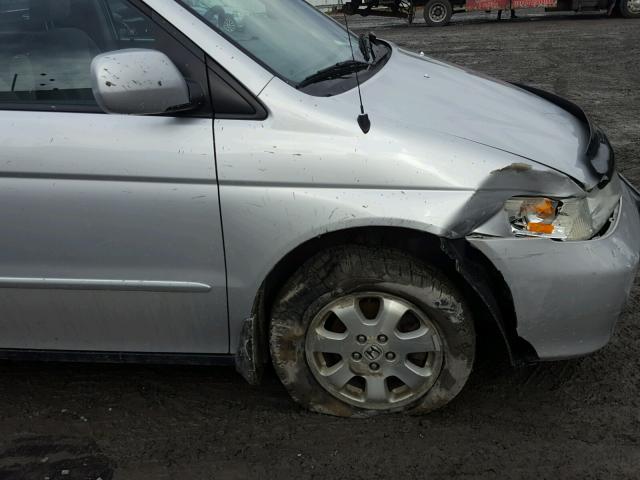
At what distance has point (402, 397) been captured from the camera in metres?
2.81

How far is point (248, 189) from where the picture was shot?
2490 mm

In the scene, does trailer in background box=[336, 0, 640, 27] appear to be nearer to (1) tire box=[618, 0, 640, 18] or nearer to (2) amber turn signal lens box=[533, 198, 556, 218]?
(1) tire box=[618, 0, 640, 18]

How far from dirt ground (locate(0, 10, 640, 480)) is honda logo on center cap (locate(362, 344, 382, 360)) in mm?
287

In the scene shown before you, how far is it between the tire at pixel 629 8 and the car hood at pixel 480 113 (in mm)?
16052

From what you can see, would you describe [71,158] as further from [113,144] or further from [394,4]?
[394,4]

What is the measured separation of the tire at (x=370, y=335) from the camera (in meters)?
2.60

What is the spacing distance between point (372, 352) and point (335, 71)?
3.71 feet

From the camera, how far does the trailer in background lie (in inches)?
693

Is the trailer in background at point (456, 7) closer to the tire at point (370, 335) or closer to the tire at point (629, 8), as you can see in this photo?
the tire at point (629, 8)

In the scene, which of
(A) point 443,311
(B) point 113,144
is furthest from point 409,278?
(B) point 113,144

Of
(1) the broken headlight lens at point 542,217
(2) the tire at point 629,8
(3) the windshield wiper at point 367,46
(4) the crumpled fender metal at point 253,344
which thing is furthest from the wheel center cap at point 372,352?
(2) the tire at point 629,8

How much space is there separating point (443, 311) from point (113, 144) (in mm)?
1308

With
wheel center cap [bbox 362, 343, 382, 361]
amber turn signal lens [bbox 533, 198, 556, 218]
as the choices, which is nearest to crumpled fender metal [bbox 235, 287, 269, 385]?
wheel center cap [bbox 362, 343, 382, 361]

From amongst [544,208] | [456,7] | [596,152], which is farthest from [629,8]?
[544,208]
